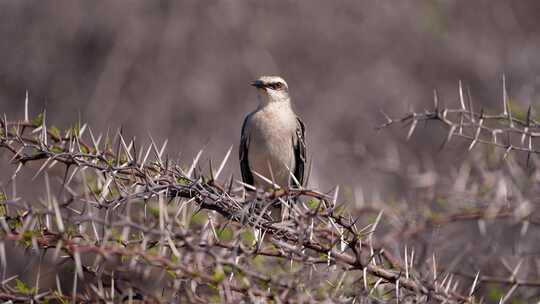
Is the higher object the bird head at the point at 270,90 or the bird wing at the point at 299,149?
the bird head at the point at 270,90

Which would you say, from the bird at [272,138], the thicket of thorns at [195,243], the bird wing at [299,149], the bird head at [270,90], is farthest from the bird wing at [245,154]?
the thicket of thorns at [195,243]

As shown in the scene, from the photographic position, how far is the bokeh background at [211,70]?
10680mm

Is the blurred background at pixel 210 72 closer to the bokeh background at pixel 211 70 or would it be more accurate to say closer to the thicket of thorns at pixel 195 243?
the bokeh background at pixel 211 70

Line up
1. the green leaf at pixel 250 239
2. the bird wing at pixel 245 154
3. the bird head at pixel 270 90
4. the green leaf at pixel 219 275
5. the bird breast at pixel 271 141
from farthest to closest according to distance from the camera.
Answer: the bird head at pixel 270 90
the bird wing at pixel 245 154
the bird breast at pixel 271 141
the green leaf at pixel 250 239
the green leaf at pixel 219 275

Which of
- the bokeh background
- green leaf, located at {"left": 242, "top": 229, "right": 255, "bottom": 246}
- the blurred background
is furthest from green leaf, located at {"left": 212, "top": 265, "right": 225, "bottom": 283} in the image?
the bokeh background

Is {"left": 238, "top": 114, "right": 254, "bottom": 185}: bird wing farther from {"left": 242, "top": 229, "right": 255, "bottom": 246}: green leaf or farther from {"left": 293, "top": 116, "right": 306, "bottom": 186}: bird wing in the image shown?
{"left": 242, "top": 229, "right": 255, "bottom": 246}: green leaf

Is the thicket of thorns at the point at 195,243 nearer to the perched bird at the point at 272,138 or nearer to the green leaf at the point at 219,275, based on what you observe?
the green leaf at the point at 219,275

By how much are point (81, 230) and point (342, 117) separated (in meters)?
9.98

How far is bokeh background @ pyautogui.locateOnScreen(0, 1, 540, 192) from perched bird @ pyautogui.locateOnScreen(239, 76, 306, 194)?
329 cm

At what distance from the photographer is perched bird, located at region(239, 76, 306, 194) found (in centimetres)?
611

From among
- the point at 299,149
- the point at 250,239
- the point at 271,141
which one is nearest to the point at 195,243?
the point at 250,239

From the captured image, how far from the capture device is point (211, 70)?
36.1ft

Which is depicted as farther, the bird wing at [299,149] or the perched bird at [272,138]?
the bird wing at [299,149]

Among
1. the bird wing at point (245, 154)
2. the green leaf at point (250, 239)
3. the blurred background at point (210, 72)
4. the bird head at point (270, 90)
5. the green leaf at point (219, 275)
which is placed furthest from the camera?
the blurred background at point (210, 72)
